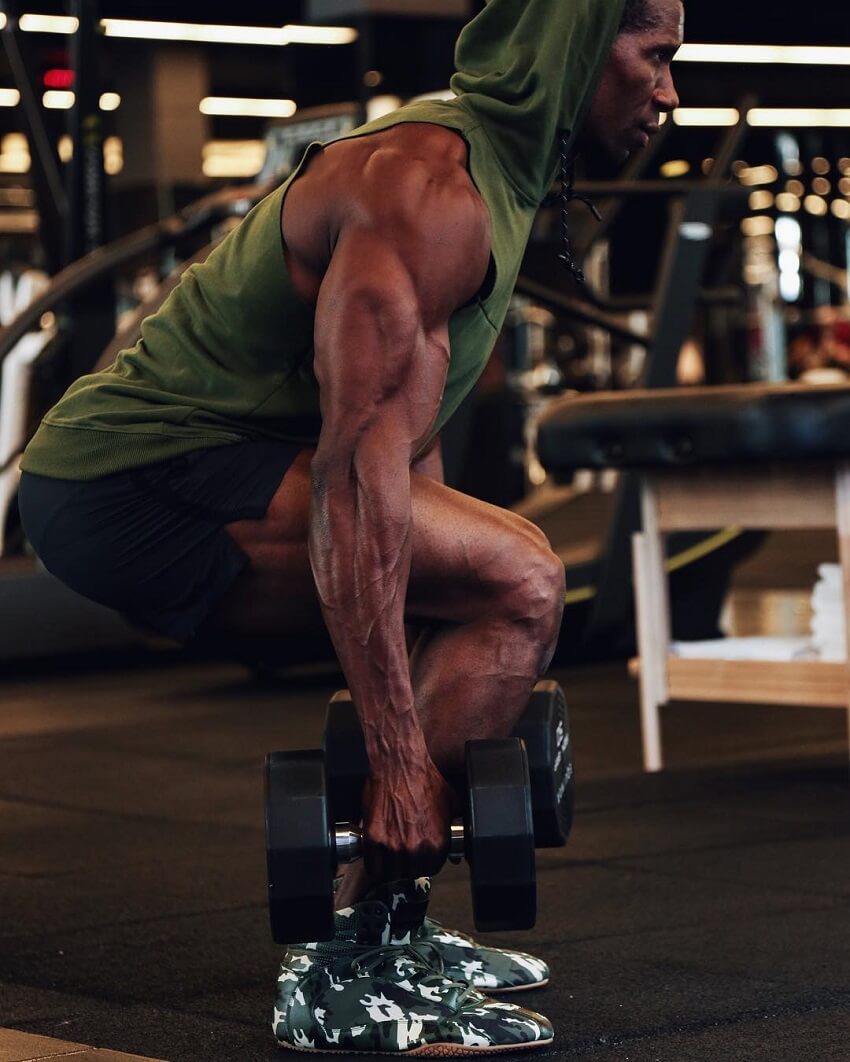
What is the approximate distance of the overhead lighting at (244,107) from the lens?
1449cm

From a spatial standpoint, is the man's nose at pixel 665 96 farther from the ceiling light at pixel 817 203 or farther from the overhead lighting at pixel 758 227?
the overhead lighting at pixel 758 227

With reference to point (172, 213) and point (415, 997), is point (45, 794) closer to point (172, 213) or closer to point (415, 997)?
point (415, 997)

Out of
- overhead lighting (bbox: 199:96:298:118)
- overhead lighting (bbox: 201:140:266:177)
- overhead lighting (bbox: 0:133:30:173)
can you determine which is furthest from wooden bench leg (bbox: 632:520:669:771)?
overhead lighting (bbox: 201:140:266:177)

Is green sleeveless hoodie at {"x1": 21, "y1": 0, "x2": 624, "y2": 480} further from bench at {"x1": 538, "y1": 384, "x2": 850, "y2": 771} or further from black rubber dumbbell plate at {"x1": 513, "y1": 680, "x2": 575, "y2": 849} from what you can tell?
bench at {"x1": 538, "y1": 384, "x2": 850, "y2": 771}

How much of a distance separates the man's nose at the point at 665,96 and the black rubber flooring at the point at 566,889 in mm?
988

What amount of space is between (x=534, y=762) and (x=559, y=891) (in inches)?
31.0

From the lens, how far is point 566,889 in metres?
2.67

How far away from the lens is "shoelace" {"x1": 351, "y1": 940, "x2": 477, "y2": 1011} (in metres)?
1.95

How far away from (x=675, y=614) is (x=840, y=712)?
764mm

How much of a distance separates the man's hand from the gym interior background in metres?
0.28

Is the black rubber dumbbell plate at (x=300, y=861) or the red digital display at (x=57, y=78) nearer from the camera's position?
the black rubber dumbbell plate at (x=300, y=861)

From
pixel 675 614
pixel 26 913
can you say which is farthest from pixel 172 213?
pixel 26 913

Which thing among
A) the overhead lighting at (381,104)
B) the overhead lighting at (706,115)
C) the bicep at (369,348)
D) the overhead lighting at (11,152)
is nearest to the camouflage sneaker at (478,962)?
the bicep at (369,348)

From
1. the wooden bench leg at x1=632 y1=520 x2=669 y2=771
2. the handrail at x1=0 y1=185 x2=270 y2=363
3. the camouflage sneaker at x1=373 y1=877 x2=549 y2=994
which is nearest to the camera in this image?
the camouflage sneaker at x1=373 y1=877 x2=549 y2=994
